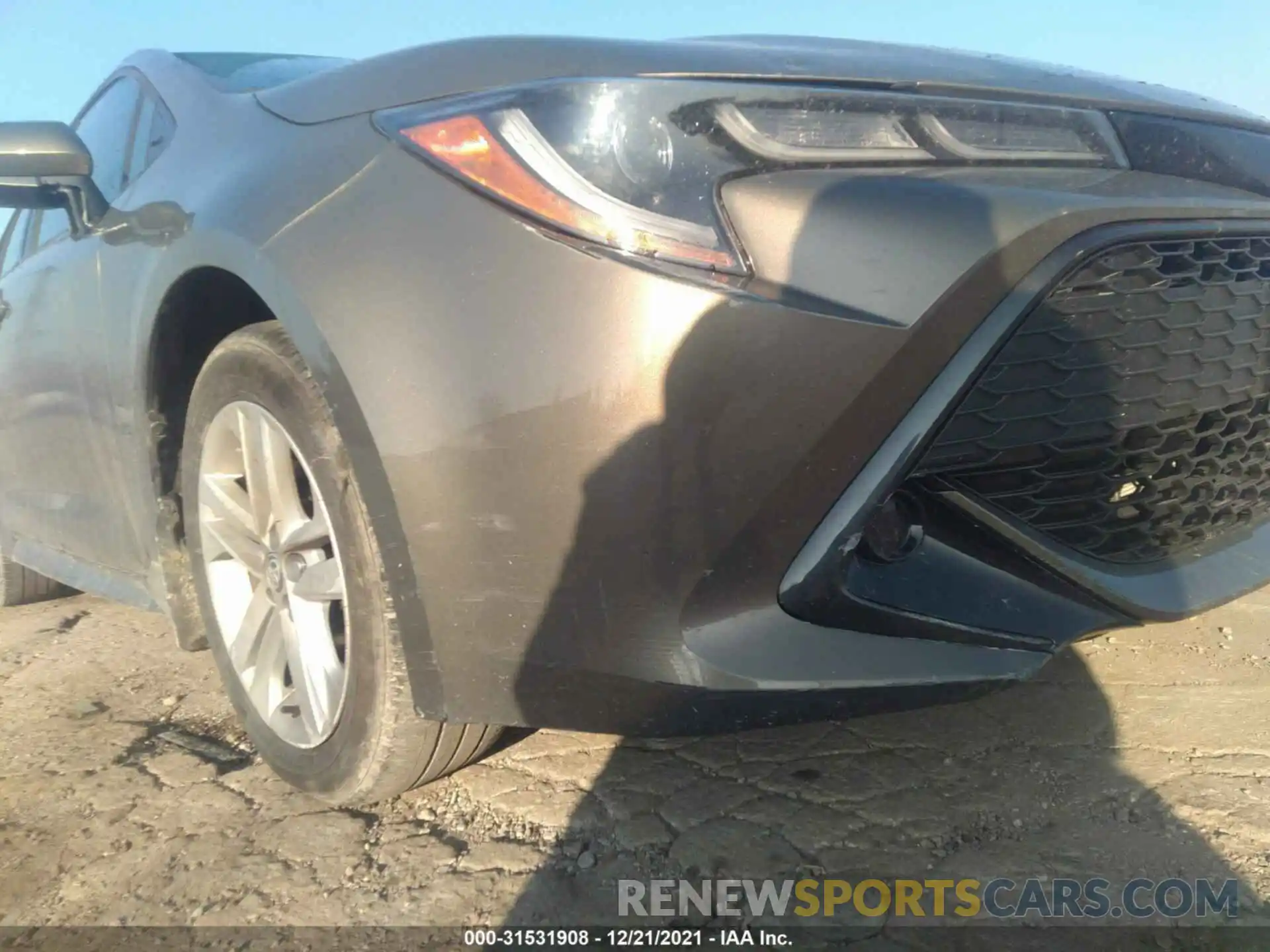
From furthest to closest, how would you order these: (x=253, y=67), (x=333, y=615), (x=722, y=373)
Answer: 1. (x=253, y=67)
2. (x=333, y=615)
3. (x=722, y=373)

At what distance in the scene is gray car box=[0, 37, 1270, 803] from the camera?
127 cm

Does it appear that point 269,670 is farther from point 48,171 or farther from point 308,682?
point 48,171

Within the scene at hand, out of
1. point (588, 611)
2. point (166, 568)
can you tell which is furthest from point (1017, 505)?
point (166, 568)

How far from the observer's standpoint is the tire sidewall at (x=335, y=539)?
1561 mm

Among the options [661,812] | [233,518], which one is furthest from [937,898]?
[233,518]

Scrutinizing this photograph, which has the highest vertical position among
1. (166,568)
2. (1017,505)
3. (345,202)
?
(345,202)

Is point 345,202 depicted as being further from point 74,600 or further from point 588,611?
point 74,600

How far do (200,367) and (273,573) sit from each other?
0.49 meters

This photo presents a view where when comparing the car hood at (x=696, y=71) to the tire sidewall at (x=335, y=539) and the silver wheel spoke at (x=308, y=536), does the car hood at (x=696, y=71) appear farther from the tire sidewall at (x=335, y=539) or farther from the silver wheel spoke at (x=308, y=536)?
the silver wheel spoke at (x=308, y=536)

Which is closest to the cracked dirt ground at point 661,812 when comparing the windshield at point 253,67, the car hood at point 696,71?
the car hood at point 696,71

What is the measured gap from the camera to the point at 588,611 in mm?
1368

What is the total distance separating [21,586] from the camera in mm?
3438

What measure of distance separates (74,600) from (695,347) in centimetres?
328

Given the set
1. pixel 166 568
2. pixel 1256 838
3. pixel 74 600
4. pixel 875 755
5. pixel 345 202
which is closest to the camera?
pixel 345 202
